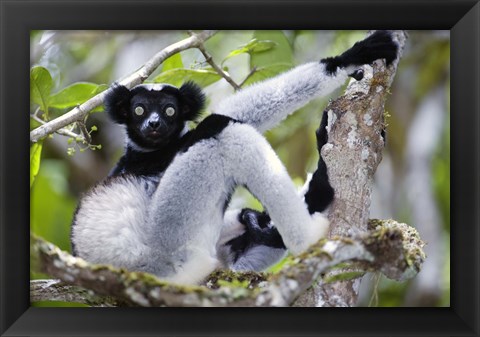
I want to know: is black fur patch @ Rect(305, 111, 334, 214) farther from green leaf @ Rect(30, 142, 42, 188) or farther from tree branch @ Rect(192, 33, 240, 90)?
green leaf @ Rect(30, 142, 42, 188)

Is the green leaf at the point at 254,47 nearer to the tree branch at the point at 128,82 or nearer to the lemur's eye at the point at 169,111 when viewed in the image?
the tree branch at the point at 128,82

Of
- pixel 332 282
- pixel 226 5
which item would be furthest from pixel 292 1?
pixel 332 282

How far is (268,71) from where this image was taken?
4.60m

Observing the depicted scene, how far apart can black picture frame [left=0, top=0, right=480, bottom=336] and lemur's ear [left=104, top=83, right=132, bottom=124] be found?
1.38ft

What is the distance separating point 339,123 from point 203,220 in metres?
1.05

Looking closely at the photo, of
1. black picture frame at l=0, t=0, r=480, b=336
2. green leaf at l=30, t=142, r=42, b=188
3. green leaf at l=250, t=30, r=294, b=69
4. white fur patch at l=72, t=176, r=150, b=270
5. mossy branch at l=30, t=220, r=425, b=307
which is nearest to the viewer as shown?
mossy branch at l=30, t=220, r=425, b=307

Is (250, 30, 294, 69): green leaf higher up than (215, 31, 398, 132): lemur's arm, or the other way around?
(250, 30, 294, 69): green leaf

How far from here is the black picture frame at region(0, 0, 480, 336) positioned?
395cm

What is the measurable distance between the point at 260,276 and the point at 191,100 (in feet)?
4.33

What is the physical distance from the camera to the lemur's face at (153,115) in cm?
402

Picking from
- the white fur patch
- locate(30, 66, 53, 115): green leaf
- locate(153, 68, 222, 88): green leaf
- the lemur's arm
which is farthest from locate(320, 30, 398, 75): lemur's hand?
locate(30, 66, 53, 115): green leaf

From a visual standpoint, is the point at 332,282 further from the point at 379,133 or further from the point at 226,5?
the point at 226,5

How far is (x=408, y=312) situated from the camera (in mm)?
4055

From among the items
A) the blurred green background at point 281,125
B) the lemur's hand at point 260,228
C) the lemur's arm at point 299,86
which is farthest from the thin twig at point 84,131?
the lemur's hand at point 260,228
